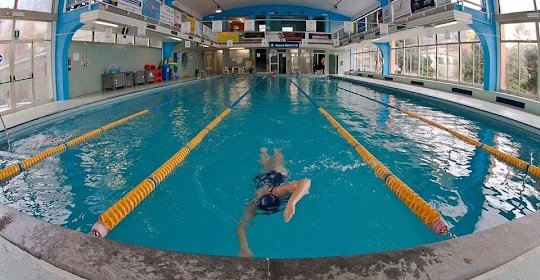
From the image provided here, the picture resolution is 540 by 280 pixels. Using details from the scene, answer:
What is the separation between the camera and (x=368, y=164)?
470cm

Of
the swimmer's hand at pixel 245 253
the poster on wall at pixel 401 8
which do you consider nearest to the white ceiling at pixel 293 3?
the poster on wall at pixel 401 8

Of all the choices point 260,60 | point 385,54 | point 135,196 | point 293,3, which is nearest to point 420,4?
point 385,54

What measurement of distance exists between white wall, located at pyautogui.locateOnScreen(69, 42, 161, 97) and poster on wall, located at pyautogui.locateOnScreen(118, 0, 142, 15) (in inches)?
85.3

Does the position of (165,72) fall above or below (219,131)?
above

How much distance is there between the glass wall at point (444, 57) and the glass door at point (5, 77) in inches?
469

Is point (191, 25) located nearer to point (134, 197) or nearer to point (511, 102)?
point (511, 102)

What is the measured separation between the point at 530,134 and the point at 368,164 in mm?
3609

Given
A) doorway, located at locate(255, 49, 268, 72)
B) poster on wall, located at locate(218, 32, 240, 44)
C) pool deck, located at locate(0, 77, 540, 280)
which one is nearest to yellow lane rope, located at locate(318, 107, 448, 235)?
pool deck, located at locate(0, 77, 540, 280)

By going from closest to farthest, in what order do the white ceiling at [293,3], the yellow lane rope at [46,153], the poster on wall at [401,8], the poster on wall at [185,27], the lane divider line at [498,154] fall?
the yellow lane rope at [46,153], the lane divider line at [498,154], the poster on wall at [401,8], the poster on wall at [185,27], the white ceiling at [293,3]

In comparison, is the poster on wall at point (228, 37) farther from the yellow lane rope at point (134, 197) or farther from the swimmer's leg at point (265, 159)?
the swimmer's leg at point (265, 159)

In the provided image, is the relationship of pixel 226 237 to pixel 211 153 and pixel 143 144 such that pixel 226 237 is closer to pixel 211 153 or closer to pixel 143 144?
pixel 211 153

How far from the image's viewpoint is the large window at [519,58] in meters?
9.61

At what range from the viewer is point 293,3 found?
30.1 metres

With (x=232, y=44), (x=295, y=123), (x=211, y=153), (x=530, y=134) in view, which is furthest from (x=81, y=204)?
(x=232, y=44)
